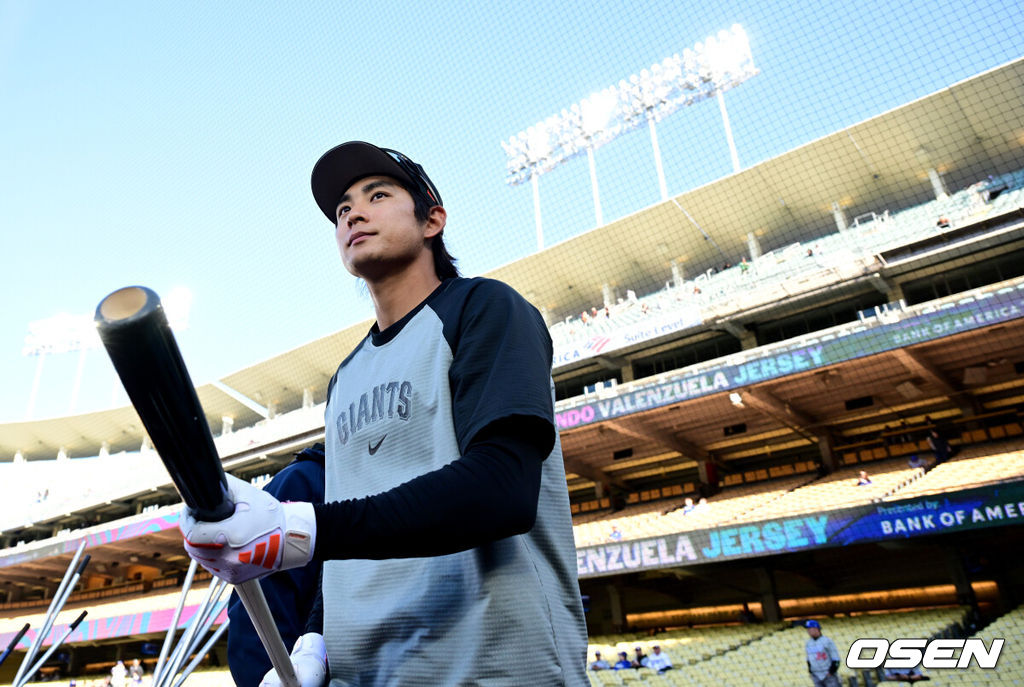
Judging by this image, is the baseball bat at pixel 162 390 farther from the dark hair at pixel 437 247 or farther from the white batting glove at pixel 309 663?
the dark hair at pixel 437 247

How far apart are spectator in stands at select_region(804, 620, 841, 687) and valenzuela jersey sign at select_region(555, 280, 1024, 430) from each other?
5.87 metres

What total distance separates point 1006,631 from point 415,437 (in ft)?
34.7

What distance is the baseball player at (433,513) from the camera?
733 mm

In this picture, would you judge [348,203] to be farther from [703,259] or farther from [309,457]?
[703,259]

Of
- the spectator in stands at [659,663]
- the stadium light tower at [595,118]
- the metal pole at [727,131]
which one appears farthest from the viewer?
the stadium light tower at [595,118]

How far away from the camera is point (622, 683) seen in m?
9.69

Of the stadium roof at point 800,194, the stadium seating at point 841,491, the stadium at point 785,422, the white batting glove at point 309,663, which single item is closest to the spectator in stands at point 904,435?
the stadium at point 785,422

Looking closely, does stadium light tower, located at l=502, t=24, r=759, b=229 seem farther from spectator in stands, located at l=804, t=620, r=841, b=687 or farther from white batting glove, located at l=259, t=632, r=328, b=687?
white batting glove, located at l=259, t=632, r=328, b=687

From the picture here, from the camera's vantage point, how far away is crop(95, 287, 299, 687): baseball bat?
1.69 feet

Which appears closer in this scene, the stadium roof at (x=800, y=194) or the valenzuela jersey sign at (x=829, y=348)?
the valenzuela jersey sign at (x=829, y=348)

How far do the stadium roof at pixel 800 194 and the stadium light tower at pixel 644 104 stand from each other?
65.3 inches

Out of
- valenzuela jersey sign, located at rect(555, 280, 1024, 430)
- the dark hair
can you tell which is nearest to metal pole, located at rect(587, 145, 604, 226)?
valenzuela jersey sign, located at rect(555, 280, 1024, 430)

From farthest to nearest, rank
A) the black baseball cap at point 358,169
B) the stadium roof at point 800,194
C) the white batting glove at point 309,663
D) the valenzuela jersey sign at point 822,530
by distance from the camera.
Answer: the stadium roof at point 800,194 < the valenzuela jersey sign at point 822,530 < the black baseball cap at point 358,169 < the white batting glove at point 309,663

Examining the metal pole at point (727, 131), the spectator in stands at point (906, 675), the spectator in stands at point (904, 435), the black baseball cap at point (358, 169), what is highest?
the metal pole at point (727, 131)
